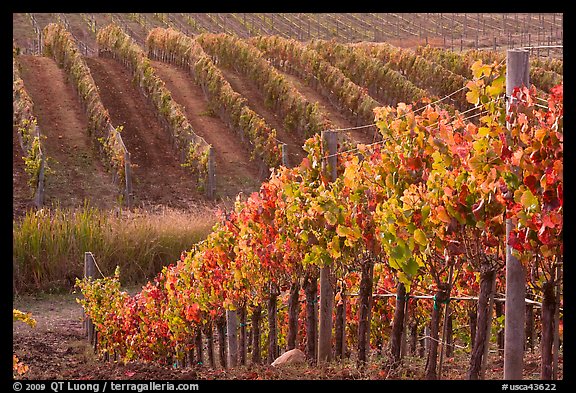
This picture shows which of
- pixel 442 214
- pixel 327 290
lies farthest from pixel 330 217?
pixel 442 214

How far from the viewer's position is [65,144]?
24875 mm

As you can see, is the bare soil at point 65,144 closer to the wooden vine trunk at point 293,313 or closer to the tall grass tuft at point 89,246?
the tall grass tuft at point 89,246

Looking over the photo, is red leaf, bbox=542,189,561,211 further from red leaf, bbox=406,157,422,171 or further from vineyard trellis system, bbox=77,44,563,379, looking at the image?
red leaf, bbox=406,157,422,171

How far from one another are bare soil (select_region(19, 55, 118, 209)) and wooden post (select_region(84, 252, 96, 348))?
7444 millimetres

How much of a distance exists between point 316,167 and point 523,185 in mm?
3357

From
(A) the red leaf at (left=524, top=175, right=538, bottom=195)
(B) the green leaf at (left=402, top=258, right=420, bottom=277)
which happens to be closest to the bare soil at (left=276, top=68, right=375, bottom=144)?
(B) the green leaf at (left=402, top=258, right=420, bottom=277)

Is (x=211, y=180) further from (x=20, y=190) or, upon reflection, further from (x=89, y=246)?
(x=89, y=246)

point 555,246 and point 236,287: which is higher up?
point 555,246

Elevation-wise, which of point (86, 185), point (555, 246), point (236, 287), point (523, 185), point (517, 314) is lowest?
point (86, 185)

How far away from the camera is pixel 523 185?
555 centimetres

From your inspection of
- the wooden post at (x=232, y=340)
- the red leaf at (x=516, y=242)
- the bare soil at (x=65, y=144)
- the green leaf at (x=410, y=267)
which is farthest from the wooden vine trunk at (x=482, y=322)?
the bare soil at (x=65, y=144)

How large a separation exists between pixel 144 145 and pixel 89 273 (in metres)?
13.0

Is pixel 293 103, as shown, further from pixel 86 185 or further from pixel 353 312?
pixel 353 312
